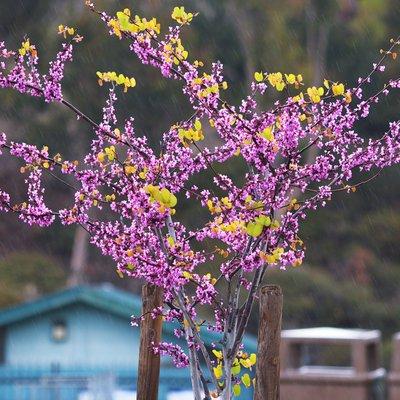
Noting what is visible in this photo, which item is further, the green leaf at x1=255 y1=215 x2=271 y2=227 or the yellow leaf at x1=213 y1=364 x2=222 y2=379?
the yellow leaf at x1=213 y1=364 x2=222 y2=379

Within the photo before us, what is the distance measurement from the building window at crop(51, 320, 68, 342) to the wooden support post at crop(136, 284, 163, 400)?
17.4 meters

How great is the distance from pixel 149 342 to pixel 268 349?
3.68ft

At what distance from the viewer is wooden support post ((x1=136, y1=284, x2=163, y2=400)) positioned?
7.01 m

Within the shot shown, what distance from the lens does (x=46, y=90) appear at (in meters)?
6.34

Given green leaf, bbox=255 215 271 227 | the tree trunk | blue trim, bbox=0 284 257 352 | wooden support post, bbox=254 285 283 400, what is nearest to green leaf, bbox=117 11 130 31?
green leaf, bbox=255 215 271 227

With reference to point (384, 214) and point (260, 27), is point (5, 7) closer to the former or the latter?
point (260, 27)

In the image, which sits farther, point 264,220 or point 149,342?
point 149,342

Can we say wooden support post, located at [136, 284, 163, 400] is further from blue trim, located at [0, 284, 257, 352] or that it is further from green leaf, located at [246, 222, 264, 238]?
blue trim, located at [0, 284, 257, 352]

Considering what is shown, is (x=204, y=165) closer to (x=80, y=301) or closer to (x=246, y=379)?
(x=246, y=379)

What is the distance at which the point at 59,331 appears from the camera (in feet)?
79.8

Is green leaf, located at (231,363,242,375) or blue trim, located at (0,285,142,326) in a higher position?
blue trim, located at (0,285,142,326)

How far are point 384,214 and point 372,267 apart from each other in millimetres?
2585

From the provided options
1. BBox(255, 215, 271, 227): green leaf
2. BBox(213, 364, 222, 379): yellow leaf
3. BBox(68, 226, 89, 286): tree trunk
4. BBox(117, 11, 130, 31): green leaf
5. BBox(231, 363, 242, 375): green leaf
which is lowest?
BBox(213, 364, 222, 379): yellow leaf

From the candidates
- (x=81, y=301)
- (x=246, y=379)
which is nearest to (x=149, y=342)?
(x=246, y=379)
